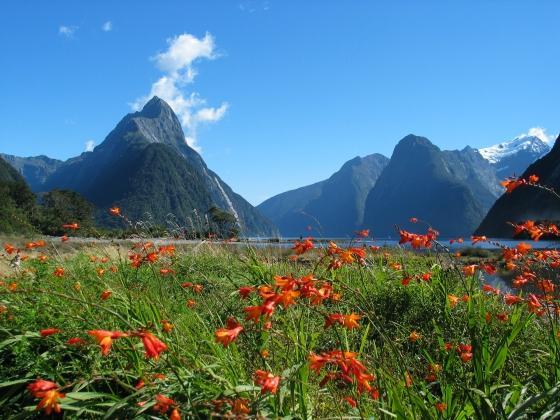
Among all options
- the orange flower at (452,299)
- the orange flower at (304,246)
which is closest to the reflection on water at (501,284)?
the orange flower at (452,299)

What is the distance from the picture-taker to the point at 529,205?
9706 centimetres

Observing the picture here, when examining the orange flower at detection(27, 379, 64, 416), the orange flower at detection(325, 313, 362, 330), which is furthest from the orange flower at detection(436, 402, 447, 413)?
the orange flower at detection(27, 379, 64, 416)

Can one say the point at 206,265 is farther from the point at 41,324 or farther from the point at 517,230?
the point at 517,230

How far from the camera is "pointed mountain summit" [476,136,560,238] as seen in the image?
89.7 metres

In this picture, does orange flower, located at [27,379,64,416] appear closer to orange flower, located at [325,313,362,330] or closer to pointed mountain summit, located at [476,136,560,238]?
orange flower, located at [325,313,362,330]

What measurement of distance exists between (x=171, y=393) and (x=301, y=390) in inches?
22.3

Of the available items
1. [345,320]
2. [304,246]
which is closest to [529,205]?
[304,246]

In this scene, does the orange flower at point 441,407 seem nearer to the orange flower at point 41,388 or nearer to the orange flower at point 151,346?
the orange flower at point 151,346

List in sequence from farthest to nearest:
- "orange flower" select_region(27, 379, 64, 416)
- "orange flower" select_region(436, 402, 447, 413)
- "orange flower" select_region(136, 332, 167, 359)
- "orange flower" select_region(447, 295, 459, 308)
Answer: "orange flower" select_region(447, 295, 459, 308), "orange flower" select_region(436, 402, 447, 413), "orange flower" select_region(27, 379, 64, 416), "orange flower" select_region(136, 332, 167, 359)

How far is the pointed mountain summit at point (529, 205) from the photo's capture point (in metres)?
89.7

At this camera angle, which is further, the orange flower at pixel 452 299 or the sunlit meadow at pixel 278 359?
the orange flower at pixel 452 299

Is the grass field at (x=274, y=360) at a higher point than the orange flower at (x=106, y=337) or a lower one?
lower

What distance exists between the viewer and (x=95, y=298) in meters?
3.54

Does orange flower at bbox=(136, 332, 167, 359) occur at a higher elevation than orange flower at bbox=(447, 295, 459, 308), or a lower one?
higher
